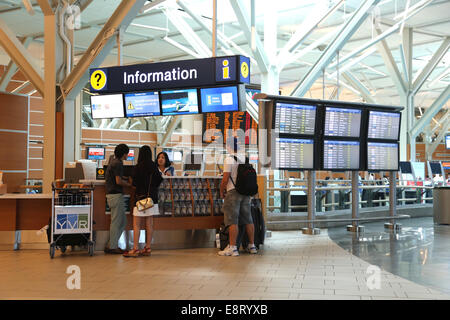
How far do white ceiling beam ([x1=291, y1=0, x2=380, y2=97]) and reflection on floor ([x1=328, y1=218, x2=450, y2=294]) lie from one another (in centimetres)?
376

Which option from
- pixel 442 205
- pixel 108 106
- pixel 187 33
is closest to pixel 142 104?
pixel 108 106

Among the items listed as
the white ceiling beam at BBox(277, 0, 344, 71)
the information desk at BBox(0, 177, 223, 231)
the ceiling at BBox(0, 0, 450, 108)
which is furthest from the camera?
the ceiling at BBox(0, 0, 450, 108)

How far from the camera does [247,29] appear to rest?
11.8 m

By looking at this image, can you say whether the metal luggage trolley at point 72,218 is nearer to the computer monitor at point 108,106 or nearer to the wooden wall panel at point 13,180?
the computer monitor at point 108,106

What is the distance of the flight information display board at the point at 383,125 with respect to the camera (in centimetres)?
1000

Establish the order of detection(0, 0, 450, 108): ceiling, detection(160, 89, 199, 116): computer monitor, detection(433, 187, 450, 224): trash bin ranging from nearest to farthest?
1. detection(160, 89, 199, 116): computer monitor
2. detection(433, 187, 450, 224): trash bin
3. detection(0, 0, 450, 108): ceiling

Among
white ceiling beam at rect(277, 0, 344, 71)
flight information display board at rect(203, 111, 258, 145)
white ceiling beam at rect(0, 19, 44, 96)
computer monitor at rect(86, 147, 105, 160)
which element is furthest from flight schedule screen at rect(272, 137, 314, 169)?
computer monitor at rect(86, 147, 105, 160)

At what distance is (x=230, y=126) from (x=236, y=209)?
12608 mm

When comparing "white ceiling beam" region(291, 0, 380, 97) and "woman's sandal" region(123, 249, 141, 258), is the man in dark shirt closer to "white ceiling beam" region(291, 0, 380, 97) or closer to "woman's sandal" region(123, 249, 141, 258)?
"woman's sandal" region(123, 249, 141, 258)

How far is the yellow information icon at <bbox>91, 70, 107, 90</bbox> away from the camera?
9.16m

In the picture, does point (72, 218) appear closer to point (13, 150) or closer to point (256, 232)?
point (256, 232)

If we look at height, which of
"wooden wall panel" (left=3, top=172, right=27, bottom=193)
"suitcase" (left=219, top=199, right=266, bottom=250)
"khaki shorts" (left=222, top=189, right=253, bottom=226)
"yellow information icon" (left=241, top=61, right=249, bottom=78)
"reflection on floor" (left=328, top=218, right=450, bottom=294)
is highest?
"yellow information icon" (left=241, top=61, right=249, bottom=78)

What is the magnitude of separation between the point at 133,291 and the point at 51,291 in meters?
0.75

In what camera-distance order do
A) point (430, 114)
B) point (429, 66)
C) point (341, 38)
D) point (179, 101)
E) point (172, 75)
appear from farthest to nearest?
point (430, 114)
point (429, 66)
point (341, 38)
point (179, 101)
point (172, 75)
